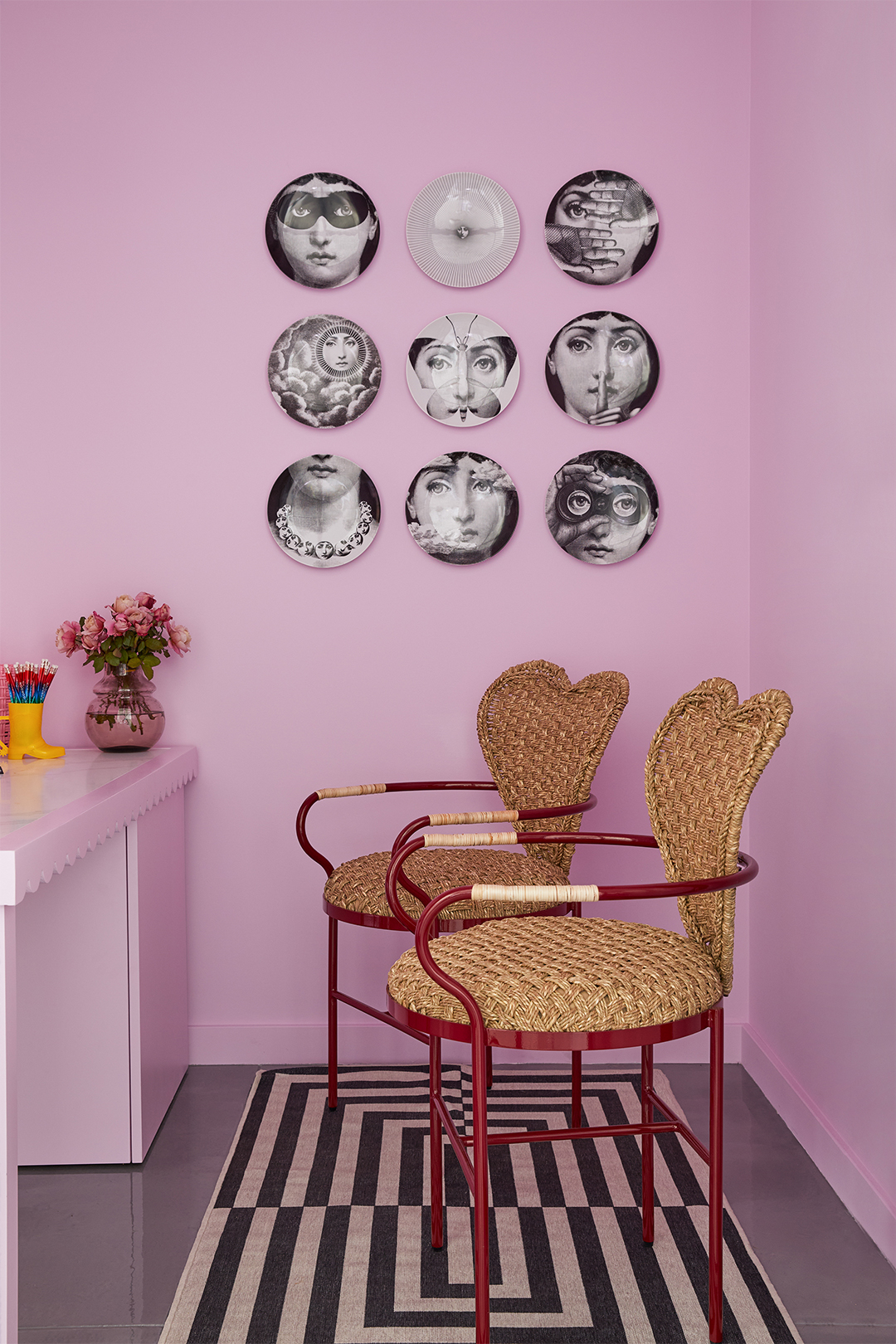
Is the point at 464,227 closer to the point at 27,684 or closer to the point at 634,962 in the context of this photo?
the point at 27,684

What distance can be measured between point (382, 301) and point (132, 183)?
2.50 feet

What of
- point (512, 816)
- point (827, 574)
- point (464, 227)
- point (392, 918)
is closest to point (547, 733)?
point (512, 816)

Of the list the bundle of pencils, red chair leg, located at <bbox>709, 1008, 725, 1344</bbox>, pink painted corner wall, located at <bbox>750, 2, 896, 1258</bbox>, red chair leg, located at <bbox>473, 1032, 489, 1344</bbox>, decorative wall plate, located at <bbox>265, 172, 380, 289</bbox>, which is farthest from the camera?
decorative wall plate, located at <bbox>265, 172, 380, 289</bbox>

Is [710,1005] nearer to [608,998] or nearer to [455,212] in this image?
[608,998]

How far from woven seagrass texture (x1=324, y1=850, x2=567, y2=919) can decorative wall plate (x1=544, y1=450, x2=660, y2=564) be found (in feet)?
3.05

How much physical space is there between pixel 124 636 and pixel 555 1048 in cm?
169

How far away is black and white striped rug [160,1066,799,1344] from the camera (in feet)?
5.56

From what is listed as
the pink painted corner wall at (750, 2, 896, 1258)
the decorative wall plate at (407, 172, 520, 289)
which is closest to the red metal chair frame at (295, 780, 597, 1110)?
the pink painted corner wall at (750, 2, 896, 1258)

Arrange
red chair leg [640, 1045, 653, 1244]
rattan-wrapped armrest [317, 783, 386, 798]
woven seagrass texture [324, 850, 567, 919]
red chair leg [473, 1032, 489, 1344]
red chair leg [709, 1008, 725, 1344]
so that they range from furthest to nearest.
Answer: rattan-wrapped armrest [317, 783, 386, 798] → woven seagrass texture [324, 850, 567, 919] → red chair leg [640, 1045, 653, 1244] → red chair leg [709, 1008, 725, 1344] → red chair leg [473, 1032, 489, 1344]

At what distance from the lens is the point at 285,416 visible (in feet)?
9.45

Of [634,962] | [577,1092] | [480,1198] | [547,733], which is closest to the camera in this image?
[480,1198]

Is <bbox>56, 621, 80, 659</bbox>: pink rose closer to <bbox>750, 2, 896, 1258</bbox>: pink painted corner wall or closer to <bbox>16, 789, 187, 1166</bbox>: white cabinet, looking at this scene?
<bbox>16, 789, 187, 1166</bbox>: white cabinet

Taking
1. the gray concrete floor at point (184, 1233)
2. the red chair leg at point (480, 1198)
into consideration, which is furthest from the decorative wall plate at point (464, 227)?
the gray concrete floor at point (184, 1233)

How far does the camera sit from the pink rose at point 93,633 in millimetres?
2680
